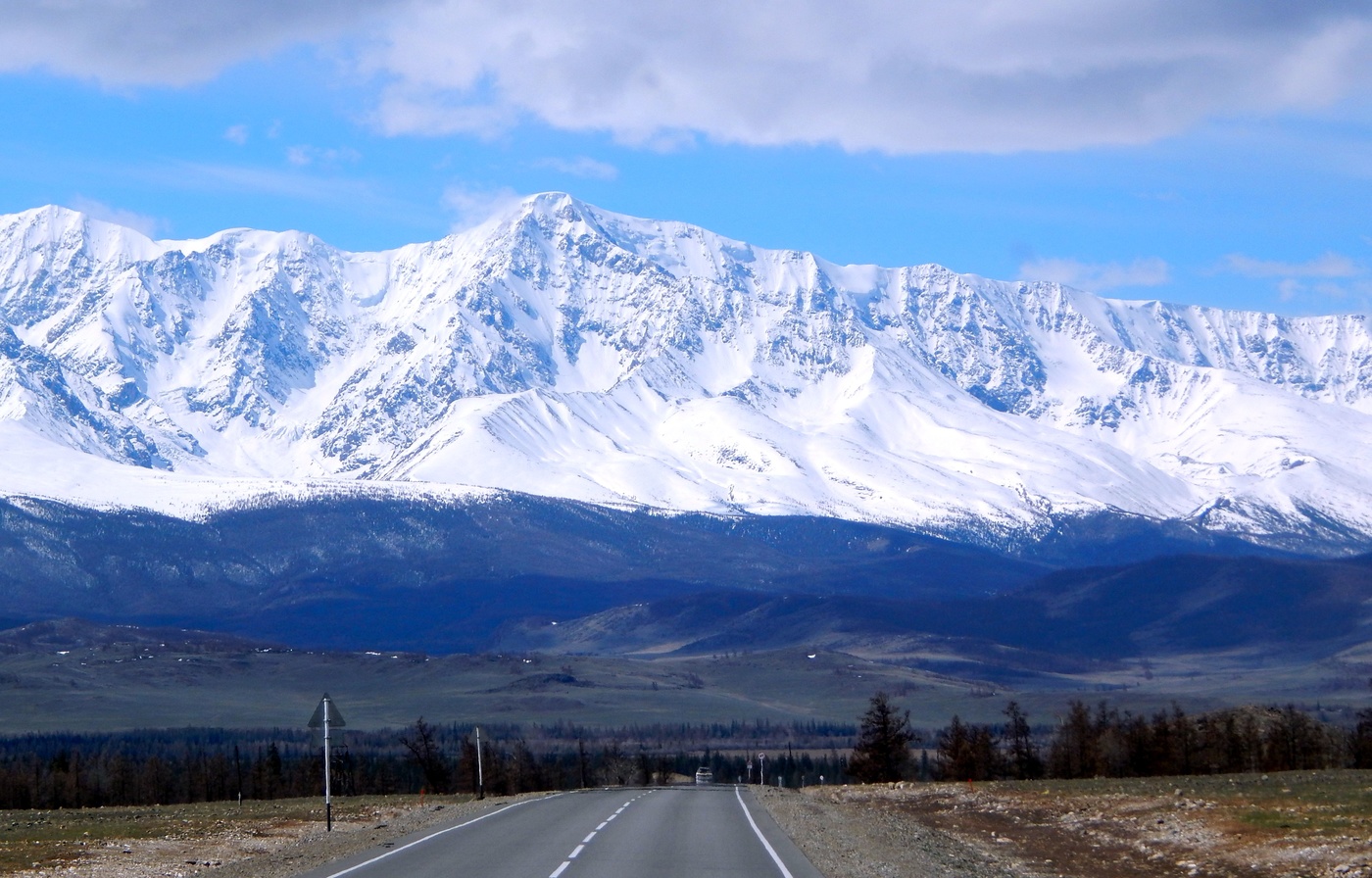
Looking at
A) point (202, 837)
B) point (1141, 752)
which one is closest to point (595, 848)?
point (202, 837)

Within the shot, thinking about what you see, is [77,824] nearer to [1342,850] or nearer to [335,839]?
[335,839]

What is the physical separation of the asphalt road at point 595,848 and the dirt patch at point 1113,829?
5.07 ft

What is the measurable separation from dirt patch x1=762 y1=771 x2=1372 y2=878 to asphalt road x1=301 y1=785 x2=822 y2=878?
1544 mm

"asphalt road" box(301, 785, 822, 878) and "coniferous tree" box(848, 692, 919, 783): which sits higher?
"coniferous tree" box(848, 692, 919, 783)

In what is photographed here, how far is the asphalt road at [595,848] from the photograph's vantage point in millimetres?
38812

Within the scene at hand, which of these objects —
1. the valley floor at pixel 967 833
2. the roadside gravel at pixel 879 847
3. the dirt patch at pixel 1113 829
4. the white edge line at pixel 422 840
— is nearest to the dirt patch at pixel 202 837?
the valley floor at pixel 967 833

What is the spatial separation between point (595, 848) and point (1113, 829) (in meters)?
15.1

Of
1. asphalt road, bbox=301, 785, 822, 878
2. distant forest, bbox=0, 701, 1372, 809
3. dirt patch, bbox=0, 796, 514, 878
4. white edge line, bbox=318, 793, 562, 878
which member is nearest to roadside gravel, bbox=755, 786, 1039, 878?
asphalt road, bbox=301, 785, 822, 878

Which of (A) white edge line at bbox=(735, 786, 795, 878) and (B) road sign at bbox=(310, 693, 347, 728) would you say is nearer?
(A) white edge line at bbox=(735, 786, 795, 878)

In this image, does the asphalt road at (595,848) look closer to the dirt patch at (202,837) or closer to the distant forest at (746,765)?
the dirt patch at (202,837)

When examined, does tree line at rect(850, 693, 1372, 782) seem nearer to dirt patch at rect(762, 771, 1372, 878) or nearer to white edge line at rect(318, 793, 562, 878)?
dirt patch at rect(762, 771, 1372, 878)

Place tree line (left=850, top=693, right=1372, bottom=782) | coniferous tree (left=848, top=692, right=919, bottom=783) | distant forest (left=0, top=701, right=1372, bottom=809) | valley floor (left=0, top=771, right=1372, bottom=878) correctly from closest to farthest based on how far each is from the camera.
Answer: valley floor (left=0, top=771, right=1372, bottom=878)
tree line (left=850, top=693, right=1372, bottom=782)
distant forest (left=0, top=701, right=1372, bottom=809)
coniferous tree (left=848, top=692, right=919, bottom=783)

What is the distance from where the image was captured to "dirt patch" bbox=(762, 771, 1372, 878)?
41.2 meters

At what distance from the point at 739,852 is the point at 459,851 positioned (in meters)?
6.69
